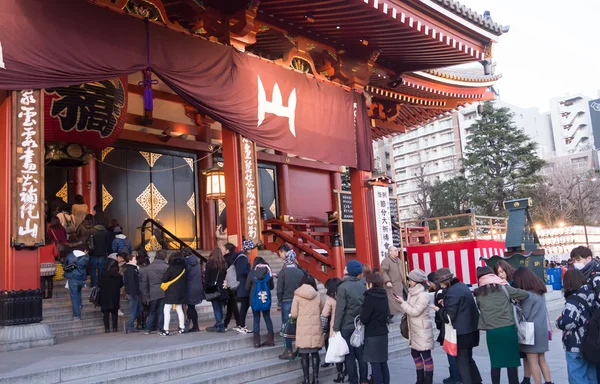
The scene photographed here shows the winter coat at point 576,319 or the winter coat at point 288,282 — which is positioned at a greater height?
the winter coat at point 288,282

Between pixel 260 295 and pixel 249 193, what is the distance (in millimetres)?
2740

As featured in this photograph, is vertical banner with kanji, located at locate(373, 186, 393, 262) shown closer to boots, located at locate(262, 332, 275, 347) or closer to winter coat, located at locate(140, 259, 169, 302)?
boots, located at locate(262, 332, 275, 347)

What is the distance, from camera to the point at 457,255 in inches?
674

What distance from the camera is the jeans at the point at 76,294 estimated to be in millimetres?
8539

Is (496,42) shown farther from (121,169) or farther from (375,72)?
(121,169)

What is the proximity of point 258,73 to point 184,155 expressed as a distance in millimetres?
5718

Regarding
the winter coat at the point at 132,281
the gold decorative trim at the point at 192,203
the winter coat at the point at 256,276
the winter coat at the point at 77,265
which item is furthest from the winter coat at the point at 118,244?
the gold decorative trim at the point at 192,203

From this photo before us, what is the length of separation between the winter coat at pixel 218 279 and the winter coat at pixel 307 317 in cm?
155

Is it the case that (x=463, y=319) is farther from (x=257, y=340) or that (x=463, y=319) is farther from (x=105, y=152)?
(x=105, y=152)

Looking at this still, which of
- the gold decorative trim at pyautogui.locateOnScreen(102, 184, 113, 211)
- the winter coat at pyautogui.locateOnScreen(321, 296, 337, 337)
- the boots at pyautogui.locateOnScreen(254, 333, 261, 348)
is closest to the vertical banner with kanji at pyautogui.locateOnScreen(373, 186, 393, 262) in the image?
the boots at pyautogui.locateOnScreen(254, 333, 261, 348)

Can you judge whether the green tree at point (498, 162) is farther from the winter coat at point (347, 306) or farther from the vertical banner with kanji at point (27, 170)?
the vertical banner with kanji at point (27, 170)

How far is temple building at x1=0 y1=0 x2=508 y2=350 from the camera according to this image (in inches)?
Result: 285

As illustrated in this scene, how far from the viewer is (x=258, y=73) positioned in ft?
33.4

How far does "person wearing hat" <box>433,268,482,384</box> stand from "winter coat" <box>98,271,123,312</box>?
5.15 metres
